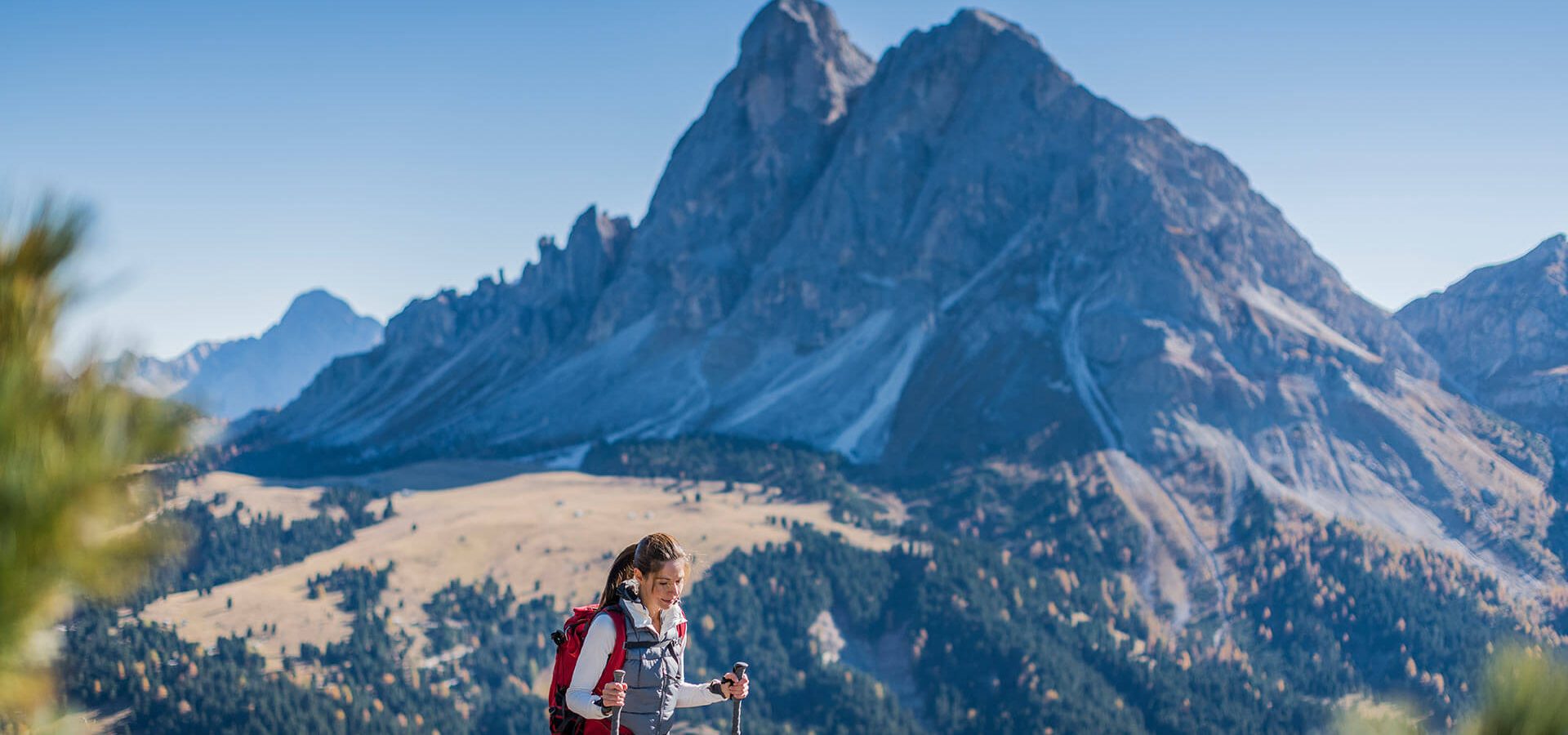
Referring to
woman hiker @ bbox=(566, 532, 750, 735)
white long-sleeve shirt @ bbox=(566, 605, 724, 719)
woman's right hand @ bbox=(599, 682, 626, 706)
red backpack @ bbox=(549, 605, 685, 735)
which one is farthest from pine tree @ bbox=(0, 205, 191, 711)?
red backpack @ bbox=(549, 605, 685, 735)

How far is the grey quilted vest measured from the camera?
11.2 meters

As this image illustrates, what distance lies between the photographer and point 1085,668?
178 m

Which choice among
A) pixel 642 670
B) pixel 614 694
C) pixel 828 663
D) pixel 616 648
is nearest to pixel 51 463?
pixel 614 694

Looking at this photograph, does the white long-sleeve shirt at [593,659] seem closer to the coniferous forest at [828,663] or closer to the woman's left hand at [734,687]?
the woman's left hand at [734,687]

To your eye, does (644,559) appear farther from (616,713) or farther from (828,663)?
(828,663)

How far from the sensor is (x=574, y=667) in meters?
11.2

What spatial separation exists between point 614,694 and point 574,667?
1.02 meters

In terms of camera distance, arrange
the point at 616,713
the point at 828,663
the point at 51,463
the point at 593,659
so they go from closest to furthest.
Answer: the point at 51,463 < the point at 616,713 < the point at 593,659 < the point at 828,663

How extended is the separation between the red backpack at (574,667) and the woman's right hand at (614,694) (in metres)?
0.72

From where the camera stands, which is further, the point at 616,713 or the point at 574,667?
the point at 574,667

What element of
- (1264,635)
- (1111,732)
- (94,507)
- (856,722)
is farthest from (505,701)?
(94,507)

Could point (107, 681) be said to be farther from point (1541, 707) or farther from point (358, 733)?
point (1541, 707)

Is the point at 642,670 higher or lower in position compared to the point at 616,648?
lower

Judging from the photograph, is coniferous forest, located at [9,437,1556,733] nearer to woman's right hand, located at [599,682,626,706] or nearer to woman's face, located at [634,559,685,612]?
woman's face, located at [634,559,685,612]
